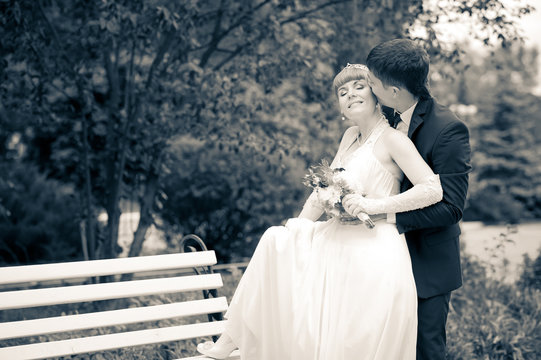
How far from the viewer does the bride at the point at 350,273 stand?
2.75 metres

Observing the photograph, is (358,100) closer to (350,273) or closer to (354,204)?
Result: (354,204)

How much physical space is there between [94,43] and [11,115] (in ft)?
5.70

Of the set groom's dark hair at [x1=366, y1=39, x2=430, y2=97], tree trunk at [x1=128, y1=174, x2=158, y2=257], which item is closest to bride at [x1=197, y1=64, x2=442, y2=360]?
groom's dark hair at [x1=366, y1=39, x2=430, y2=97]

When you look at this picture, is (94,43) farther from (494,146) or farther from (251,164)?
(494,146)

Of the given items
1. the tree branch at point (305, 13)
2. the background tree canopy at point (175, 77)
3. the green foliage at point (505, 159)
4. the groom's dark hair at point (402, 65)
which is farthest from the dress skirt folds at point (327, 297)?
the green foliage at point (505, 159)

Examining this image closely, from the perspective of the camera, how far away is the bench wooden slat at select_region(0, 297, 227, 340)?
3.27 m

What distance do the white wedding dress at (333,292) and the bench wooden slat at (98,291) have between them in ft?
2.07

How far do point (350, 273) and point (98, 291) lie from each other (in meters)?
1.53

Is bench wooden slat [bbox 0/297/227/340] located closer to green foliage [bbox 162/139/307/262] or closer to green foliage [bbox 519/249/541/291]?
green foliage [bbox 519/249/541/291]

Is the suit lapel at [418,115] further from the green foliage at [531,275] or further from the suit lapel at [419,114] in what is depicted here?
the green foliage at [531,275]

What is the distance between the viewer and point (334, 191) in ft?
9.49

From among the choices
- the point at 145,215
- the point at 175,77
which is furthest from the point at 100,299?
the point at 145,215

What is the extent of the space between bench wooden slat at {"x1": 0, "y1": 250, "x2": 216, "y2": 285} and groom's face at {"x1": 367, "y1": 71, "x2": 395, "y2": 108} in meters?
1.57

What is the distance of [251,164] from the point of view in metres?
8.11
